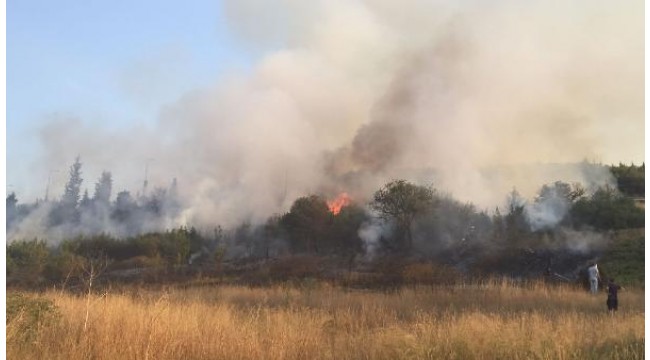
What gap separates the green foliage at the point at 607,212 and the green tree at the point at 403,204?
7.30 meters

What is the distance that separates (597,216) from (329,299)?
17.0m

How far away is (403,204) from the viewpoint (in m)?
28.2

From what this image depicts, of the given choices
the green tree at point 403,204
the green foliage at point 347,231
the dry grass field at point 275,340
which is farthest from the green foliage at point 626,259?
the dry grass field at point 275,340

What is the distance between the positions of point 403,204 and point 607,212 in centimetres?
948

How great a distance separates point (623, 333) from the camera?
7023 mm

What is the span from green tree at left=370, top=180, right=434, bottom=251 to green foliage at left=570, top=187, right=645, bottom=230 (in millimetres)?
7303

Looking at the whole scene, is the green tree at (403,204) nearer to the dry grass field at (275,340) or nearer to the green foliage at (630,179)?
the green foliage at (630,179)

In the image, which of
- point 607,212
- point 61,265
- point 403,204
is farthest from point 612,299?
point 61,265

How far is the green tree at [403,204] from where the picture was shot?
1101 inches

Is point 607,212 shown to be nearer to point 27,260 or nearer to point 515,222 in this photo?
point 515,222

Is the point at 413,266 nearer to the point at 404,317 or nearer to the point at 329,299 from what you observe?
the point at 329,299

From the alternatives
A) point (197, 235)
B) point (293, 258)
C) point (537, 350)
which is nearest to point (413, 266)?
point (293, 258)

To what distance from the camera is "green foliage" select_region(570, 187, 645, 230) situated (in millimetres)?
23922

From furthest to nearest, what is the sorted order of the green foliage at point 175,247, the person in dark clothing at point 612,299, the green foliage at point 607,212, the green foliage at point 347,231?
the green foliage at point 347,231, the green foliage at point 175,247, the green foliage at point 607,212, the person in dark clothing at point 612,299
